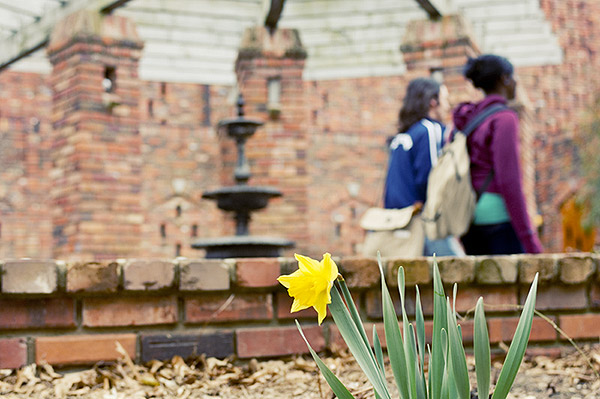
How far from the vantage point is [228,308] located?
6.23ft

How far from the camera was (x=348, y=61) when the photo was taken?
338 inches

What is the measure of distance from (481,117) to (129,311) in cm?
179

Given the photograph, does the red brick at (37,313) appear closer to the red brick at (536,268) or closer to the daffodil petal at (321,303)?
the daffodil petal at (321,303)

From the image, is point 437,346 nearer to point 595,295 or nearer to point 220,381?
point 220,381

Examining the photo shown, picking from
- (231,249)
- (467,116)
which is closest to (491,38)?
(231,249)

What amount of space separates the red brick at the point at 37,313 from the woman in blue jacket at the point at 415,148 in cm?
182

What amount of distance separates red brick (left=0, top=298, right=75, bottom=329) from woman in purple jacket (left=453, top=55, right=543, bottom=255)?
174cm

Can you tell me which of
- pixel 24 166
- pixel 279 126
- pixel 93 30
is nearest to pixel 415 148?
pixel 279 126

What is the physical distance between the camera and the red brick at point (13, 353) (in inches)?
69.6

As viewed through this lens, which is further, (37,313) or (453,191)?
(453,191)

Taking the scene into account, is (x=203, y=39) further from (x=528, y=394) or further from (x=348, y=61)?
(x=528, y=394)

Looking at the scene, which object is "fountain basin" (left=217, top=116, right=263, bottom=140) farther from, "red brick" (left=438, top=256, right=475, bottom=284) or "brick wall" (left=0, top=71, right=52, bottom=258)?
"brick wall" (left=0, top=71, right=52, bottom=258)

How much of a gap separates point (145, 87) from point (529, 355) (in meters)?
9.60

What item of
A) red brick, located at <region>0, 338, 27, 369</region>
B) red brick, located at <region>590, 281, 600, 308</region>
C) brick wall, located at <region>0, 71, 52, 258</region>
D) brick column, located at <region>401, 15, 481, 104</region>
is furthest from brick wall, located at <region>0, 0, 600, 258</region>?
red brick, located at <region>0, 338, 27, 369</region>
